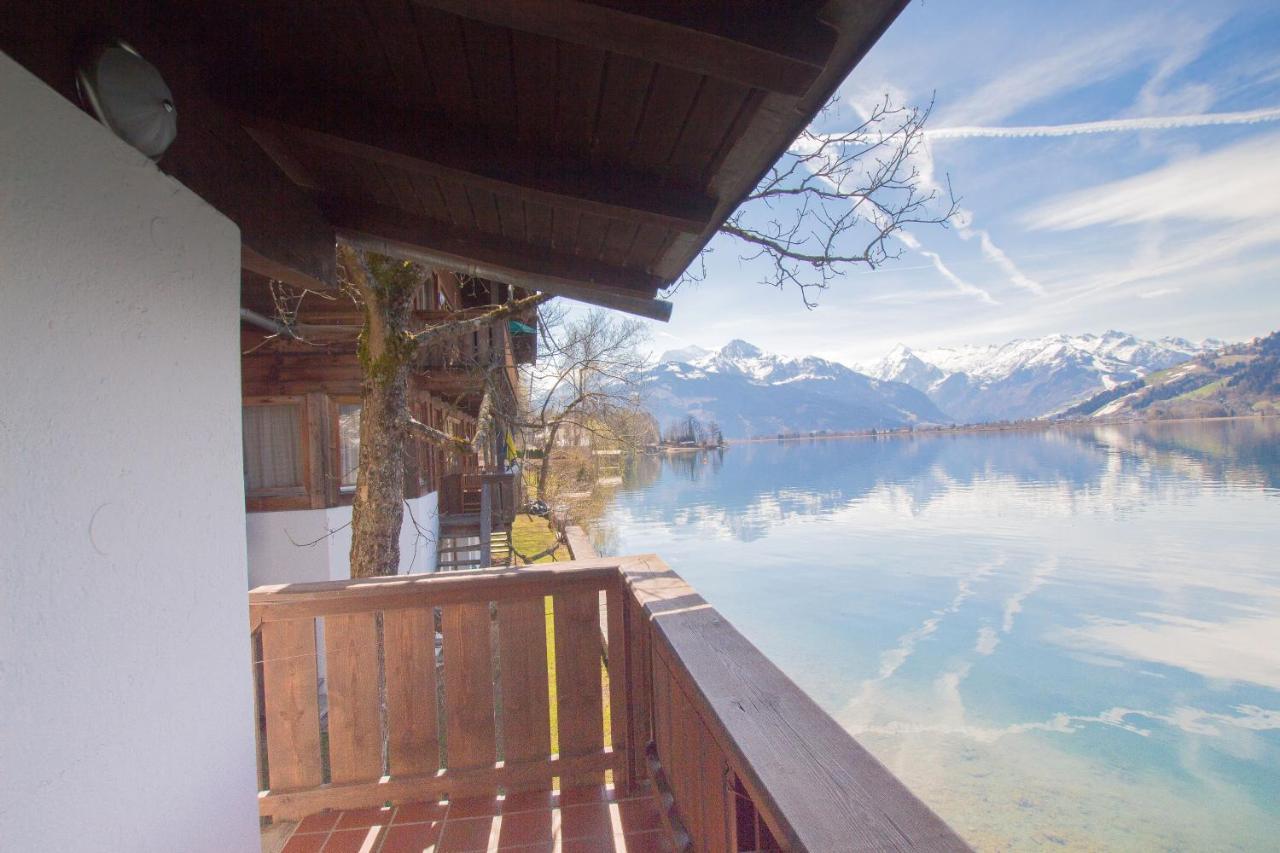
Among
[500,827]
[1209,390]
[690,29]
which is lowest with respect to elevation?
[500,827]

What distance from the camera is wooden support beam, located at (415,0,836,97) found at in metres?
1.11

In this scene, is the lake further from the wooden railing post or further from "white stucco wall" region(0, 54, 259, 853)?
the wooden railing post

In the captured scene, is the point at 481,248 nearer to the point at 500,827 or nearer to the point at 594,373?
the point at 500,827

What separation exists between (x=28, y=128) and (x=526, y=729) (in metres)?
2.29

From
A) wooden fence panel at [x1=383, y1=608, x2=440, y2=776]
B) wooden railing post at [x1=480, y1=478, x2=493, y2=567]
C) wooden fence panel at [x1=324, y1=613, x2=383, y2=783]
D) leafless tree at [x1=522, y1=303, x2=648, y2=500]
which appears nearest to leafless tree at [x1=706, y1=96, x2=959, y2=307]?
leafless tree at [x1=522, y1=303, x2=648, y2=500]

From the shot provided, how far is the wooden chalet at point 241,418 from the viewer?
1.10 m

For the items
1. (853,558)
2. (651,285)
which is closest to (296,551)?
(651,285)

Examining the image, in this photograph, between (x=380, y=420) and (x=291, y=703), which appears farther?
(x=380, y=420)

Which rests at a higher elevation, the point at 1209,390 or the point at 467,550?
the point at 1209,390

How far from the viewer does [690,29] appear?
1.12 meters

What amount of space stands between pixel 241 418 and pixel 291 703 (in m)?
1.23

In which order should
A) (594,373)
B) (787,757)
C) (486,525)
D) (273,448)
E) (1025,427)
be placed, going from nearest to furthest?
(787,757), (273,448), (594,373), (486,525), (1025,427)

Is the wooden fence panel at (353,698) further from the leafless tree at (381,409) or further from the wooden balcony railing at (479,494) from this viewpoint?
the wooden balcony railing at (479,494)

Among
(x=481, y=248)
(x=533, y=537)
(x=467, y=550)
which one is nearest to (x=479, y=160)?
(x=481, y=248)
